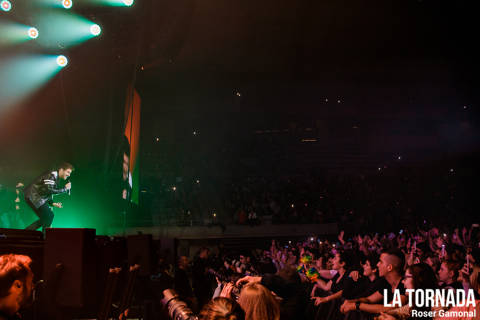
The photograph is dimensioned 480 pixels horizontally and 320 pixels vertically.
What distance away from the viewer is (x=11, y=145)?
29.5ft

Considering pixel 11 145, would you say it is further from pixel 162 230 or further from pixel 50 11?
pixel 162 230

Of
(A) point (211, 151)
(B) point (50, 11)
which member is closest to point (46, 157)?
(B) point (50, 11)

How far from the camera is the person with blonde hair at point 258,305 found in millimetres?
1907

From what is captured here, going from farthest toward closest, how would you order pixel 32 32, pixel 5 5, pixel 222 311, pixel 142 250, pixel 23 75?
pixel 23 75
pixel 32 32
pixel 5 5
pixel 142 250
pixel 222 311

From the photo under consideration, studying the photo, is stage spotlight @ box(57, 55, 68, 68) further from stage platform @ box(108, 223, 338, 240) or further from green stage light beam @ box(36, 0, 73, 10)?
stage platform @ box(108, 223, 338, 240)

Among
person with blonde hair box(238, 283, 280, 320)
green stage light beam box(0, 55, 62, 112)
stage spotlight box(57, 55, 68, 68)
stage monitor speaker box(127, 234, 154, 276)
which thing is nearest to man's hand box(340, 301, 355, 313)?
person with blonde hair box(238, 283, 280, 320)

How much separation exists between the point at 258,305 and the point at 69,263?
1.63m

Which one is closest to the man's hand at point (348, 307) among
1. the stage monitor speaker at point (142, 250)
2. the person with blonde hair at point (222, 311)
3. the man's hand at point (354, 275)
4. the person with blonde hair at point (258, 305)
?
the man's hand at point (354, 275)

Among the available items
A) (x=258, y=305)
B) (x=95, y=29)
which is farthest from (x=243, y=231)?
(x=258, y=305)

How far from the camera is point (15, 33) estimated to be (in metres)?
8.20

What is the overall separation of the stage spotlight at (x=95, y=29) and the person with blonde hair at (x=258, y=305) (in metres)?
8.18

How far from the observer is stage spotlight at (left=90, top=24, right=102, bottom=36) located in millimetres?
8758

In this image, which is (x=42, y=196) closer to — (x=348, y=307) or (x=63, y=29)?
(x=63, y=29)

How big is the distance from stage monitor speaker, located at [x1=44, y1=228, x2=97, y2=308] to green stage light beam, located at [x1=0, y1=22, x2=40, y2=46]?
6.60m
